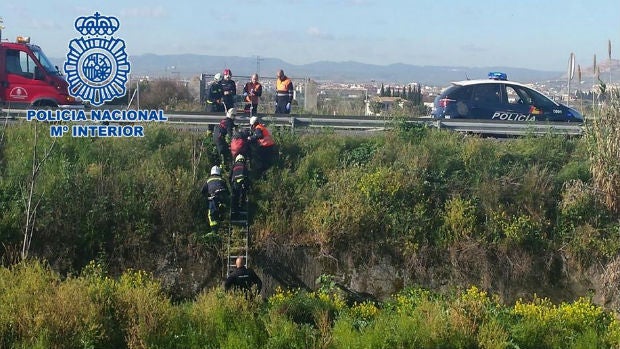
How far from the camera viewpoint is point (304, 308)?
39.4 ft

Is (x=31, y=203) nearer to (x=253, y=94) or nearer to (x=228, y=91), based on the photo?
(x=228, y=91)

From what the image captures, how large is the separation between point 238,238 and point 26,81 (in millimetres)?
8687

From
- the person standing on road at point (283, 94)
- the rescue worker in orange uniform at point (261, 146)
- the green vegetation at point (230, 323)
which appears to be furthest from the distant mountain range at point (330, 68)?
the green vegetation at point (230, 323)

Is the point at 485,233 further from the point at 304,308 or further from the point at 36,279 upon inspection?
the point at 36,279

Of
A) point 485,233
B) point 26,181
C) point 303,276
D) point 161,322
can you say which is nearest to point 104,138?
point 26,181

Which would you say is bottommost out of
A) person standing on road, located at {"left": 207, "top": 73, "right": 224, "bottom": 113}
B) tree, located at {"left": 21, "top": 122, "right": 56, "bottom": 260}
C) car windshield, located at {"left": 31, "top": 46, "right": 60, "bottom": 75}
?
tree, located at {"left": 21, "top": 122, "right": 56, "bottom": 260}

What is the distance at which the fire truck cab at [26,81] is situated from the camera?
19.7 metres

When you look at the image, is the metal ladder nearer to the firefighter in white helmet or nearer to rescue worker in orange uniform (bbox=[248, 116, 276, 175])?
the firefighter in white helmet

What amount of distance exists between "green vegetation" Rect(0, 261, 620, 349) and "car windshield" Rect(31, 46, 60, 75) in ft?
30.4

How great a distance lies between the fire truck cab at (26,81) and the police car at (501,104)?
10.2 meters

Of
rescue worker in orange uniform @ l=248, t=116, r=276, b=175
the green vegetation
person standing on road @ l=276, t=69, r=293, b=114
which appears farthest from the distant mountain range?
the green vegetation

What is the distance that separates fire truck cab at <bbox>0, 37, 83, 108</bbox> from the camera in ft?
64.5

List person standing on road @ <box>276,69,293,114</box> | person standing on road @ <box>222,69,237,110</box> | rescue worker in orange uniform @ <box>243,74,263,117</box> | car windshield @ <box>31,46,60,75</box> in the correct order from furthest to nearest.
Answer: person standing on road @ <box>276,69,293,114</box> < rescue worker in orange uniform @ <box>243,74,263,117</box> < person standing on road @ <box>222,69,237,110</box> < car windshield @ <box>31,46,60,75</box>

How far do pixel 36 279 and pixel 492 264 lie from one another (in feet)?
28.7
